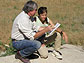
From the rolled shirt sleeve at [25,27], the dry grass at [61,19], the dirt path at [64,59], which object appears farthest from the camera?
the dry grass at [61,19]

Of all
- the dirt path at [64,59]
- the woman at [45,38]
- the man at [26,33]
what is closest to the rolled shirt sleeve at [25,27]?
the man at [26,33]

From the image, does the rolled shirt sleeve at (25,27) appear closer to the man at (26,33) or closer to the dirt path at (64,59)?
the man at (26,33)

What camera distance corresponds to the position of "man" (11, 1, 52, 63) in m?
4.51

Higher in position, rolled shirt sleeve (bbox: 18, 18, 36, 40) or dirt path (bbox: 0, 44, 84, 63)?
rolled shirt sleeve (bbox: 18, 18, 36, 40)

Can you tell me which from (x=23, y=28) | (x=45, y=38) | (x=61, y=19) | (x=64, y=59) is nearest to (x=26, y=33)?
(x=23, y=28)

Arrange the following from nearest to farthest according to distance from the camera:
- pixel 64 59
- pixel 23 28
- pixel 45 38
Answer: pixel 23 28 < pixel 64 59 < pixel 45 38

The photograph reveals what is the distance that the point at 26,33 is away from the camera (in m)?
4.50

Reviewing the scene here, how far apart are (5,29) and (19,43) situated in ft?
16.5

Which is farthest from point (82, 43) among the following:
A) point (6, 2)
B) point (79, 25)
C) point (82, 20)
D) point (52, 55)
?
point (6, 2)

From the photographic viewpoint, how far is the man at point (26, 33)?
14.8 ft

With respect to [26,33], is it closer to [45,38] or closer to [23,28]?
[23,28]

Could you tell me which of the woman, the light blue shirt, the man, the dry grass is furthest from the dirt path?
the dry grass

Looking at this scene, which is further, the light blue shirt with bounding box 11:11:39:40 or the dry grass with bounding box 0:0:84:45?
the dry grass with bounding box 0:0:84:45

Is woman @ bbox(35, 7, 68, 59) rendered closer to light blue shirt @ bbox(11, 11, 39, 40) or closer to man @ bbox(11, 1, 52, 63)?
man @ bbox(11, 1, 52, 63)
